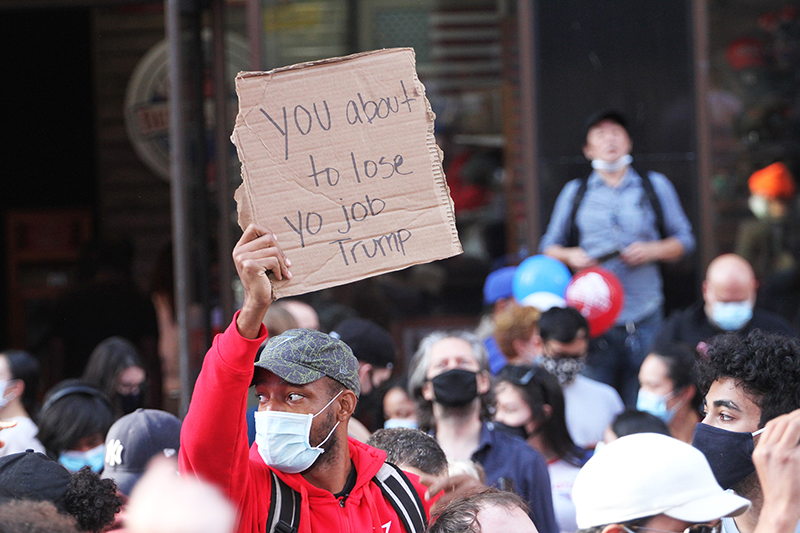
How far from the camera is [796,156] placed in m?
7.23

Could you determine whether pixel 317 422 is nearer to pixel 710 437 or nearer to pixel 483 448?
pixel 710 437

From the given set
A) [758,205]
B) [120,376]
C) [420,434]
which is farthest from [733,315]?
[120,376]

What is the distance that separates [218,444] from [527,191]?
500 centimetres

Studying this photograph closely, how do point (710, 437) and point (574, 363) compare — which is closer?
point (710, 437)

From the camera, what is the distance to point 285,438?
2674mm

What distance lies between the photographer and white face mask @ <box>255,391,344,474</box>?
2674 millimetres

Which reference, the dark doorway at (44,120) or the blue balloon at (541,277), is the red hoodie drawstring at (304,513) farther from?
the dark doorway at (44,120)

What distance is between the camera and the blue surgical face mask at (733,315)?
17.3 ft

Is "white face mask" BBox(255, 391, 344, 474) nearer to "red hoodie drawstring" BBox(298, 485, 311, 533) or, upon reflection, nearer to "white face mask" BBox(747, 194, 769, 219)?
"red hoodie drawstring" BBox(298, 485, 311, 533)

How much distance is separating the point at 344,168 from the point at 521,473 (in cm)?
163

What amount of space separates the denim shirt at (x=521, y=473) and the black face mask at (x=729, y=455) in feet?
3.78

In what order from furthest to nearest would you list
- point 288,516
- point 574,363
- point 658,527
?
point 574,363
point 288,516
point 658,527

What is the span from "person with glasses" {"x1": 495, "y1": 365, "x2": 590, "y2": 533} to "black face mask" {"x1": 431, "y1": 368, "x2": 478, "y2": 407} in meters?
0.34

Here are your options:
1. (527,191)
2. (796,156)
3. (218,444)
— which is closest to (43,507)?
(218,444)
